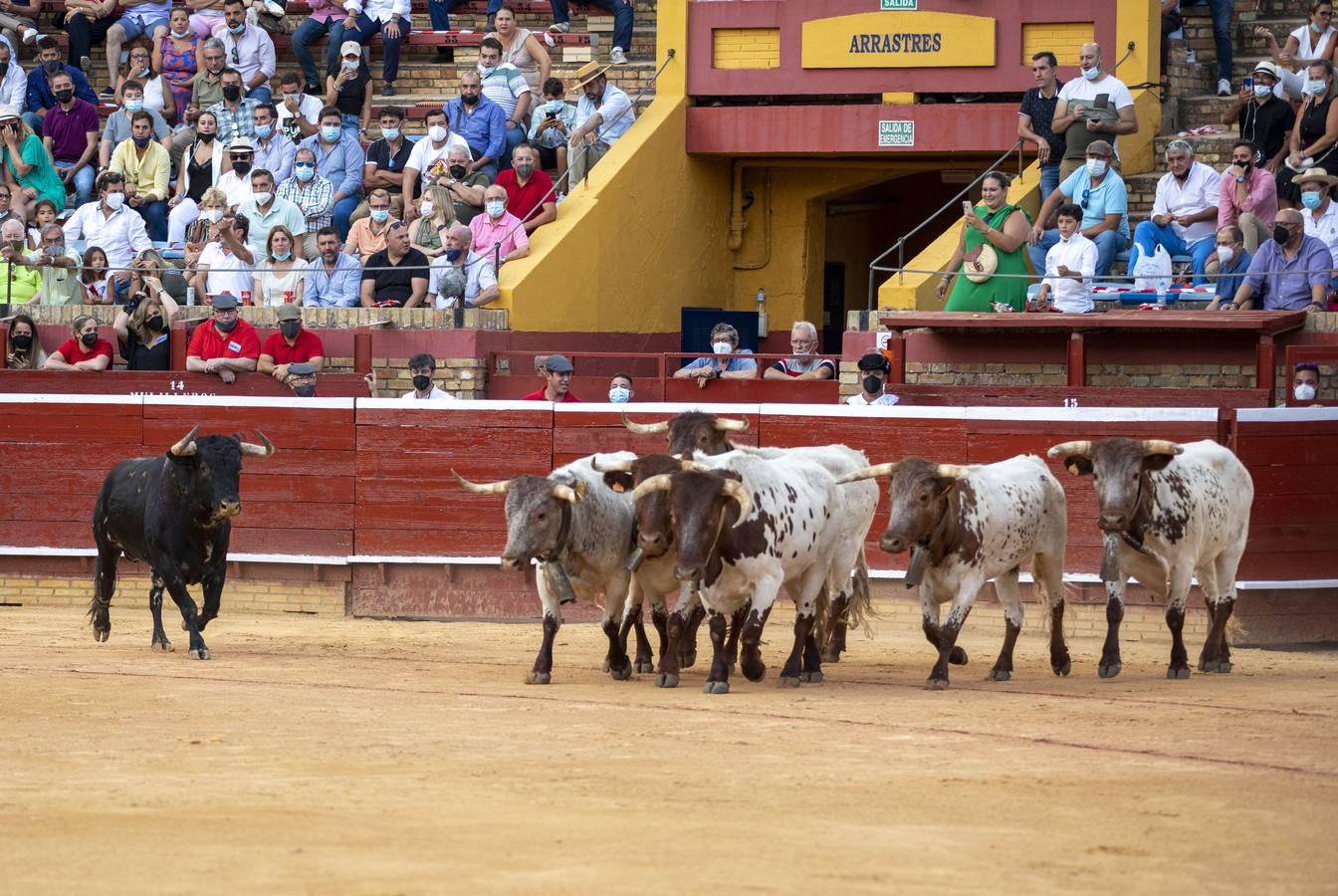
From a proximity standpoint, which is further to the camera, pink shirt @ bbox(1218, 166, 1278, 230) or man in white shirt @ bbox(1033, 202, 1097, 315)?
pink shirt @ bbox(1218, 166, 1278, 230)

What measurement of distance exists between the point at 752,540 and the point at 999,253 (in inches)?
220

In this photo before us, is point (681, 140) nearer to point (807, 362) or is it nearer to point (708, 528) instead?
point (807, 362)

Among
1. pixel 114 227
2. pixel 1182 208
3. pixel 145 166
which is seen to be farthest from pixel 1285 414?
pixel 145 166

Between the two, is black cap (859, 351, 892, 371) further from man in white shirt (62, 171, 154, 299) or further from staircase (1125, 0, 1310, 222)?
man in white shirt (62, 171, 154, 299)

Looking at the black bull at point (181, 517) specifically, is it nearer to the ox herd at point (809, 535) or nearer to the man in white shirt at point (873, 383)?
the ox herd at point (809, 535)

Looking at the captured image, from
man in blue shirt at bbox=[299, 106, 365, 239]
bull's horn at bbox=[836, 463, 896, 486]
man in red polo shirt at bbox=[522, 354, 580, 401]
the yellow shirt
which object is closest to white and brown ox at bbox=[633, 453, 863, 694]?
bull's horn at bbox=[836, 463, 896, 486]

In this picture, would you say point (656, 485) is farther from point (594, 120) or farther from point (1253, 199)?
point (594, 120)

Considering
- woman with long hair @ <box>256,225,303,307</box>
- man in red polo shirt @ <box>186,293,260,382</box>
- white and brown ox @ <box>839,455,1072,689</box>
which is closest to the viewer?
white and brown ox @ <box>839,455,1072,689</box>

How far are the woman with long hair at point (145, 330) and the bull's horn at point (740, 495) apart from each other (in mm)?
7640

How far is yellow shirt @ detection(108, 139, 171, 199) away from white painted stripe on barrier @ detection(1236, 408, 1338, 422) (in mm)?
10062

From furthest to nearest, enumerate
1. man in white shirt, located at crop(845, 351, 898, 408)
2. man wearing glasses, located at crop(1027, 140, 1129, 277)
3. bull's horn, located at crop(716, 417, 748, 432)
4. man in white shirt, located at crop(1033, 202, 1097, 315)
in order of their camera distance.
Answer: man wearing glasses, located at crop(1027, 140, 1129, 277) < man in white shirt, located at crop(1033, 202, 1097, 315) < man in white shirt, located at crop(845, 351, 898, 408) < bull's horn, located at crop(716, 417, 748, 432)

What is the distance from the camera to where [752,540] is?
11.5m

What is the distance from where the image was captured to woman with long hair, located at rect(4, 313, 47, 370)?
17.6 metres

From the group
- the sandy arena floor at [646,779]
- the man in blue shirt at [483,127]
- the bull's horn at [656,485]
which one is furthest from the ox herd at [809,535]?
the man in blue shirt at [483,127]
